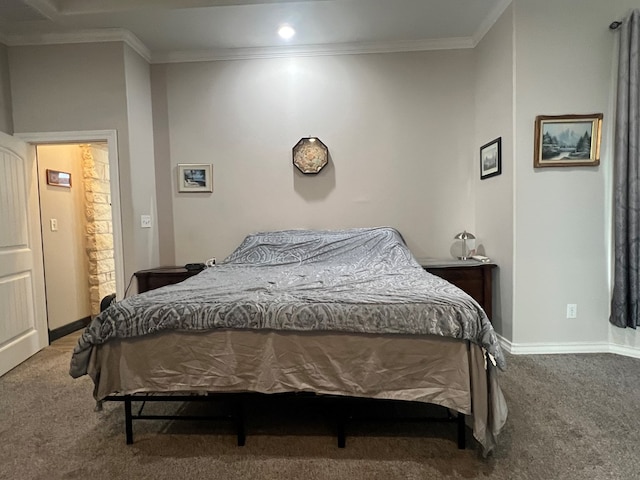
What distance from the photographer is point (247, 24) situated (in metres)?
3.20

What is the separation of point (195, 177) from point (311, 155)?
1215 millimetres

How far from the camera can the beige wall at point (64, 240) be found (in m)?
3.65

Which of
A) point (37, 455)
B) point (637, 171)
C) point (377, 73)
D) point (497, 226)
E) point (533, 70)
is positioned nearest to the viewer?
point (37, 455)

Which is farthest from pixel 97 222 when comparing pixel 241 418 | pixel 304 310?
pixel 304 310

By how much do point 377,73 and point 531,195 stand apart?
6.15 feet

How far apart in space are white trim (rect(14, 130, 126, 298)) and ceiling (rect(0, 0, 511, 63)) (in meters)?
0.82

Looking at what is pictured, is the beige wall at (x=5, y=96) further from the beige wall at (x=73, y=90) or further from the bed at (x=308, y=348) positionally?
the bed at (x=308, y=348)

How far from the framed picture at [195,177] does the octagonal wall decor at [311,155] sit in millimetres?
934

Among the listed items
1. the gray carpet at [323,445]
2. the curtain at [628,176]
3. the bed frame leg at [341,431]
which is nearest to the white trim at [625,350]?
the curtain at [628,176]

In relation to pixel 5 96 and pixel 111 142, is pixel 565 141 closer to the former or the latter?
pixel 111 142

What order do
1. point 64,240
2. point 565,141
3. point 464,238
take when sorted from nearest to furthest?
point 565,141
point 464,238
point 64,240

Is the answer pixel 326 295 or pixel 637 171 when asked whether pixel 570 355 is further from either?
pixel 326 295

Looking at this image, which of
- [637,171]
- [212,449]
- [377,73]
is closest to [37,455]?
[212,449]

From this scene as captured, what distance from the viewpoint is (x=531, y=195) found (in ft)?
9.49
